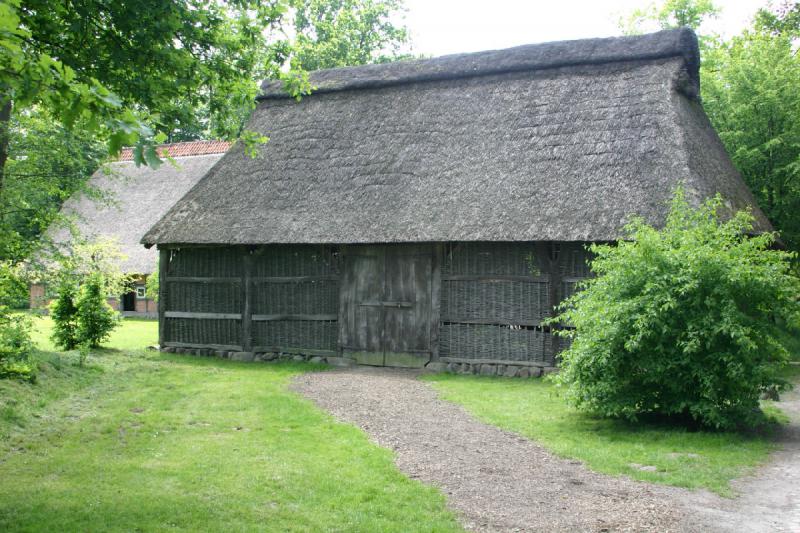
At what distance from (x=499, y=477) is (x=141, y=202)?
97.6 ft

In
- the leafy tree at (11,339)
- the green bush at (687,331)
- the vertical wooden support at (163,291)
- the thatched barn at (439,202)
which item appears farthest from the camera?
the vertical wooden support at (163,291)

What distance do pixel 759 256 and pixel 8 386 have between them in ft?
32.0

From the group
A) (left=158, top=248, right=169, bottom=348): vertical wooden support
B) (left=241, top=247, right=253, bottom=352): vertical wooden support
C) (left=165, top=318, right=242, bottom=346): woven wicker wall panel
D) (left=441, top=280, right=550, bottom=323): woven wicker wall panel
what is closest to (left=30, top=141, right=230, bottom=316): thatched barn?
(left=158, top=248, right=169, bottom=348): vertical wooden support

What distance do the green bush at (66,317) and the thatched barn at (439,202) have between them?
1.97m

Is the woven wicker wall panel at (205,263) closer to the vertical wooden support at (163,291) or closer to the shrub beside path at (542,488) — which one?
the vertical wooden support at (163,291)

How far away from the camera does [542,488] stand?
268 inches

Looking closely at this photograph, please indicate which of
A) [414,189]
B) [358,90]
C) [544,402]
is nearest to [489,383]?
[544,402]

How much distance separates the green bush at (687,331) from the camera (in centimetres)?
862

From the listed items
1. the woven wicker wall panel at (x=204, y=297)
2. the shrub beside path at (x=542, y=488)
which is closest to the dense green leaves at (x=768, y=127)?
the shrub beside path at (x=542, y=488)

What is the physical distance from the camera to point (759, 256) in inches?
351

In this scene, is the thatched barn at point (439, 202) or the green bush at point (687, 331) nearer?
the green bush at point (687, 331)

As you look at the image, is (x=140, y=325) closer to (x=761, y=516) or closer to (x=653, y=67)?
(x=653, y=67)

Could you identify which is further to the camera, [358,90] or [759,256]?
[358,90]

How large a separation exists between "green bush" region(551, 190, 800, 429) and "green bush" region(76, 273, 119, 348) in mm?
10639
